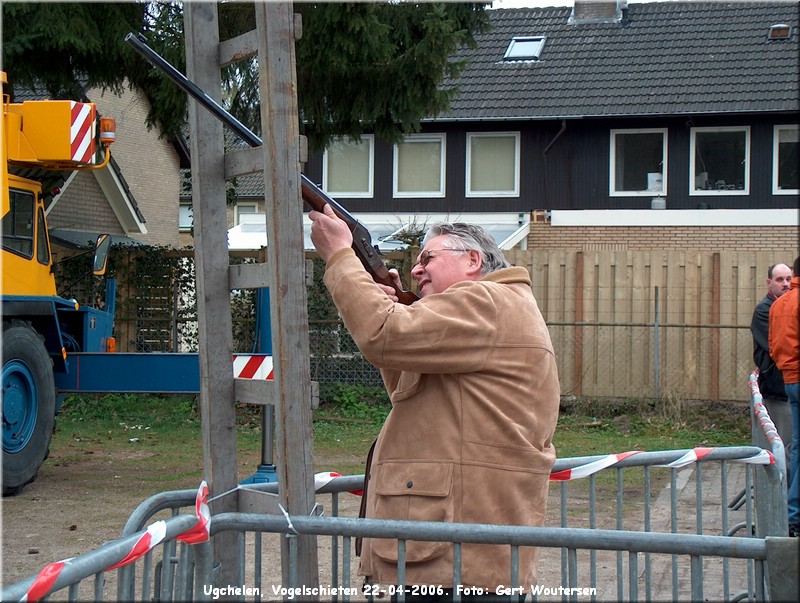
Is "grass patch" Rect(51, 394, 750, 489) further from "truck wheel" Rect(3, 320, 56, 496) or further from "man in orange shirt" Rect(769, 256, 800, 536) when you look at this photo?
"man in orange shirt" Rect(769, 256, 800, 536)

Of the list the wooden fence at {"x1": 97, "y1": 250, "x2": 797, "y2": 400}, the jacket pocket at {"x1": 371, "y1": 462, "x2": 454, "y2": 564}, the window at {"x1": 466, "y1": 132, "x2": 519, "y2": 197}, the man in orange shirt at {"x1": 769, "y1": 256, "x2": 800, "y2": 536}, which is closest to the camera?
the jacket pocket at {"x1": 371, "y1": 462, "x2": 454, "y2": 564}

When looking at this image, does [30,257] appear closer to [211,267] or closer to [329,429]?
[329,429]

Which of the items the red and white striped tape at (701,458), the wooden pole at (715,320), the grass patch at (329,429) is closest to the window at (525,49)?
the wooden pole at (715,320)

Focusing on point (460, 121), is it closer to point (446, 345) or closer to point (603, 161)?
point (603, 161)

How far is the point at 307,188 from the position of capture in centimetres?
331

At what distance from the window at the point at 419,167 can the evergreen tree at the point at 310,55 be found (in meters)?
9.99

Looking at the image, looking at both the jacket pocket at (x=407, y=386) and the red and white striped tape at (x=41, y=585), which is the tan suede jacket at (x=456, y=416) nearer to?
the jacket pocket at (x=407, y=386)

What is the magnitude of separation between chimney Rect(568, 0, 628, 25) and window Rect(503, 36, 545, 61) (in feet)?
3.50

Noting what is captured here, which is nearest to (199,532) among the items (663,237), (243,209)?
(663,237)

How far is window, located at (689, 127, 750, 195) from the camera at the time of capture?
21.1m

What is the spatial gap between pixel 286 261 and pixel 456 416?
0.70 m

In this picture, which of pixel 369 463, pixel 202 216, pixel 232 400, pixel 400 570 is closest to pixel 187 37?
pixel 202 216

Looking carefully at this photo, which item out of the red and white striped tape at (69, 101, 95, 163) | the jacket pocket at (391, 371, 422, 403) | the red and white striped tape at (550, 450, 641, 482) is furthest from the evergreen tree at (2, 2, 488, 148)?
the jacket pocket at (391, 371, 422, 403)

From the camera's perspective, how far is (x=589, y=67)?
22.7 metres
